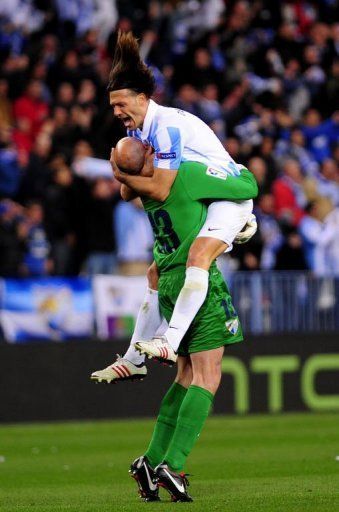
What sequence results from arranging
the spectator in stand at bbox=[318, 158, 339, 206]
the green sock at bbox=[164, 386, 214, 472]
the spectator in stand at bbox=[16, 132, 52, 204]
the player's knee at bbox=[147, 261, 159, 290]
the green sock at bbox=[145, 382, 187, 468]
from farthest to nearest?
the spectator in stand at bbox=[318, 158, 339, 206] < the spectator in stand at bbox=[16, 132, 52, 204] < the player's knee at bbox=[147, 261, 159, 290] < the green sock at bbox=[145, 382, 187, 468] < the green sock at bbox=[164, 386, 214, 472]

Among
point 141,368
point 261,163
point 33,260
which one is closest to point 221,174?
point 141,368

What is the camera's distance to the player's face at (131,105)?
27.1 feet

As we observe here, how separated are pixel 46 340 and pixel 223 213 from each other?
8.76m

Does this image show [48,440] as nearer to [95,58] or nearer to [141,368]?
[141,368]

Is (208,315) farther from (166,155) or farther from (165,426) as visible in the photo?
(166,155)

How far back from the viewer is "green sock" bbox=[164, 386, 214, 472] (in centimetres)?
794

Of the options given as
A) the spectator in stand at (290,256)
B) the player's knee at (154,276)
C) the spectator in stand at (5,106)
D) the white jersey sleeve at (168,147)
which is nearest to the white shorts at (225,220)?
the white jersey sleeve at (168,147)

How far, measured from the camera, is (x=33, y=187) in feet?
57.2

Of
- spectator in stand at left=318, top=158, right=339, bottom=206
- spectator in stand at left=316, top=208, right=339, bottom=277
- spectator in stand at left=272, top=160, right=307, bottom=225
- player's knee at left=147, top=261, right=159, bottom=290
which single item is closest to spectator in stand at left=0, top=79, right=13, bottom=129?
spectator in stand at left=272, top=160, right=307, bottom=225

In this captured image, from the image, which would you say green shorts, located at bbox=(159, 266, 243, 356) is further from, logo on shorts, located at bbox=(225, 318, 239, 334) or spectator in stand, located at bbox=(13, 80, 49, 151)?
spectator in stand, located at bbox=(13, 80, 49, 151)

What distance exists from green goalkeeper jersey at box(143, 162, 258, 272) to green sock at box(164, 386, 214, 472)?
35.5 inches

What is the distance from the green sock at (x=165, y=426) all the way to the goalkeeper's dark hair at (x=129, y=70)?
6.54 feet

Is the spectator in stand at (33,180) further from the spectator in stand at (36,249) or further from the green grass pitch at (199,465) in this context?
the green grass pitch at (199,465)

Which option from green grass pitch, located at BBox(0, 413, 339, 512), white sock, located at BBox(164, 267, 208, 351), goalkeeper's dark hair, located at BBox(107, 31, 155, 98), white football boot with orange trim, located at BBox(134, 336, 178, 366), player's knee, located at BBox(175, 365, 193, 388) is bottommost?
green grass pitch, located at BBox(0, 413, 339, 512)
